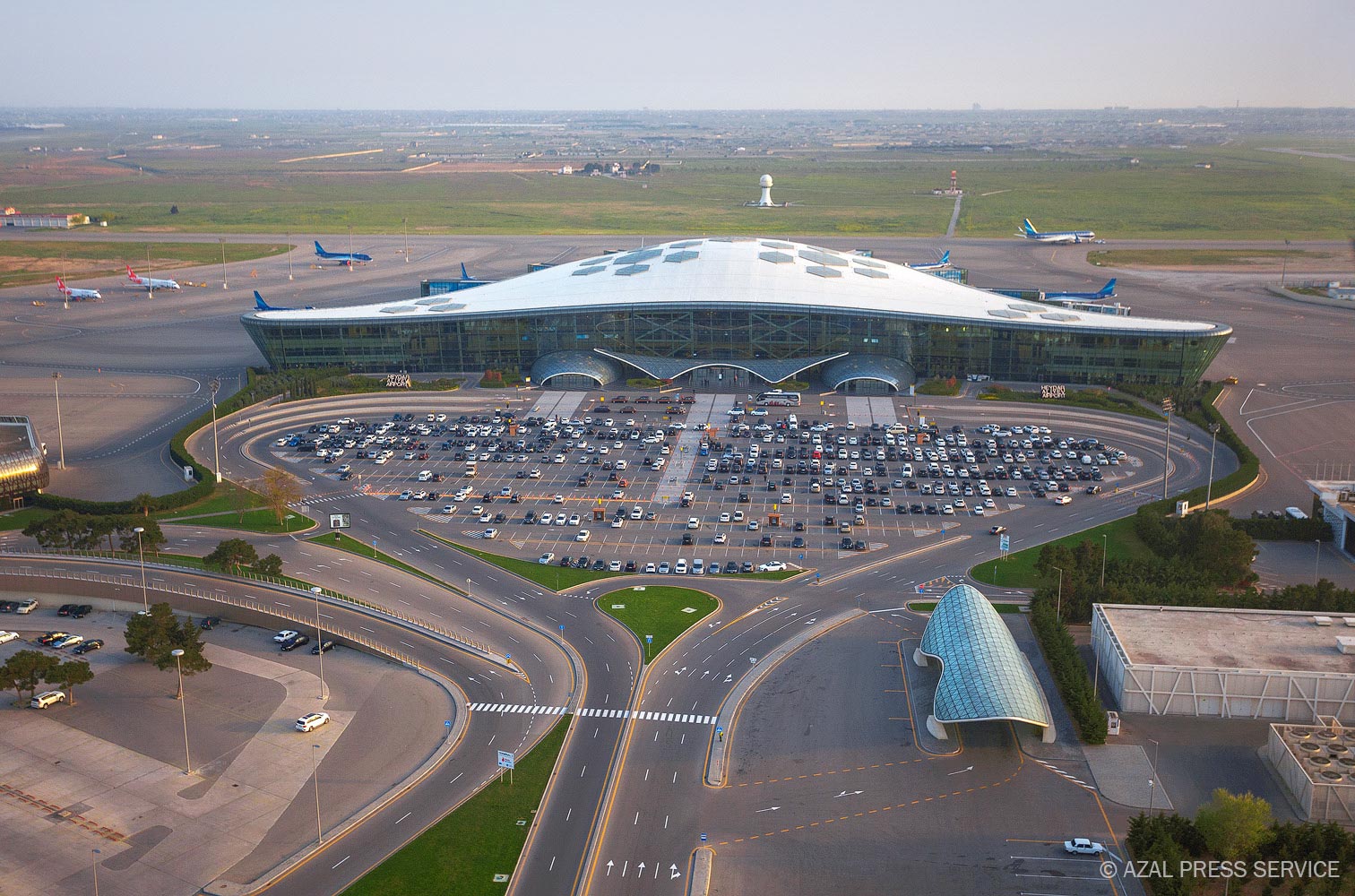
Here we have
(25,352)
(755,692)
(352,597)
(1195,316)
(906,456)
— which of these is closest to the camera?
(755,692)

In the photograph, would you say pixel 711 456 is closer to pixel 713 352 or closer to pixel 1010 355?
pixel 713 352

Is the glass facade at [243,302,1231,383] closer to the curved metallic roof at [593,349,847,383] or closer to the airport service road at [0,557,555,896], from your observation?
the curved metallic roof at [593,349,847,383]

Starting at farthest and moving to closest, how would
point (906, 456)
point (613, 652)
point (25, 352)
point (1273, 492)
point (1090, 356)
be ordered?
point (25, 352) → point (1090, 356) → point (906, 456) → point (1273, 492) → point (613, 652)

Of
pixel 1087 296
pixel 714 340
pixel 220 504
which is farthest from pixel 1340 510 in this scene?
pixel 1087 296

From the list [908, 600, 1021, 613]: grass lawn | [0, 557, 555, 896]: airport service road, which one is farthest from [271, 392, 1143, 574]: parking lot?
[0, 557, 555, 896]: airport service road

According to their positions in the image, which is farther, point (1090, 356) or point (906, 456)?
point (1090, 356)

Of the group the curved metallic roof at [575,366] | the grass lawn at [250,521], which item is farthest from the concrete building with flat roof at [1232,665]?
the curved metallic roof at [575,366]

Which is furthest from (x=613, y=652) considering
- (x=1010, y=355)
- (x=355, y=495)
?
(x=1010, y=355)
